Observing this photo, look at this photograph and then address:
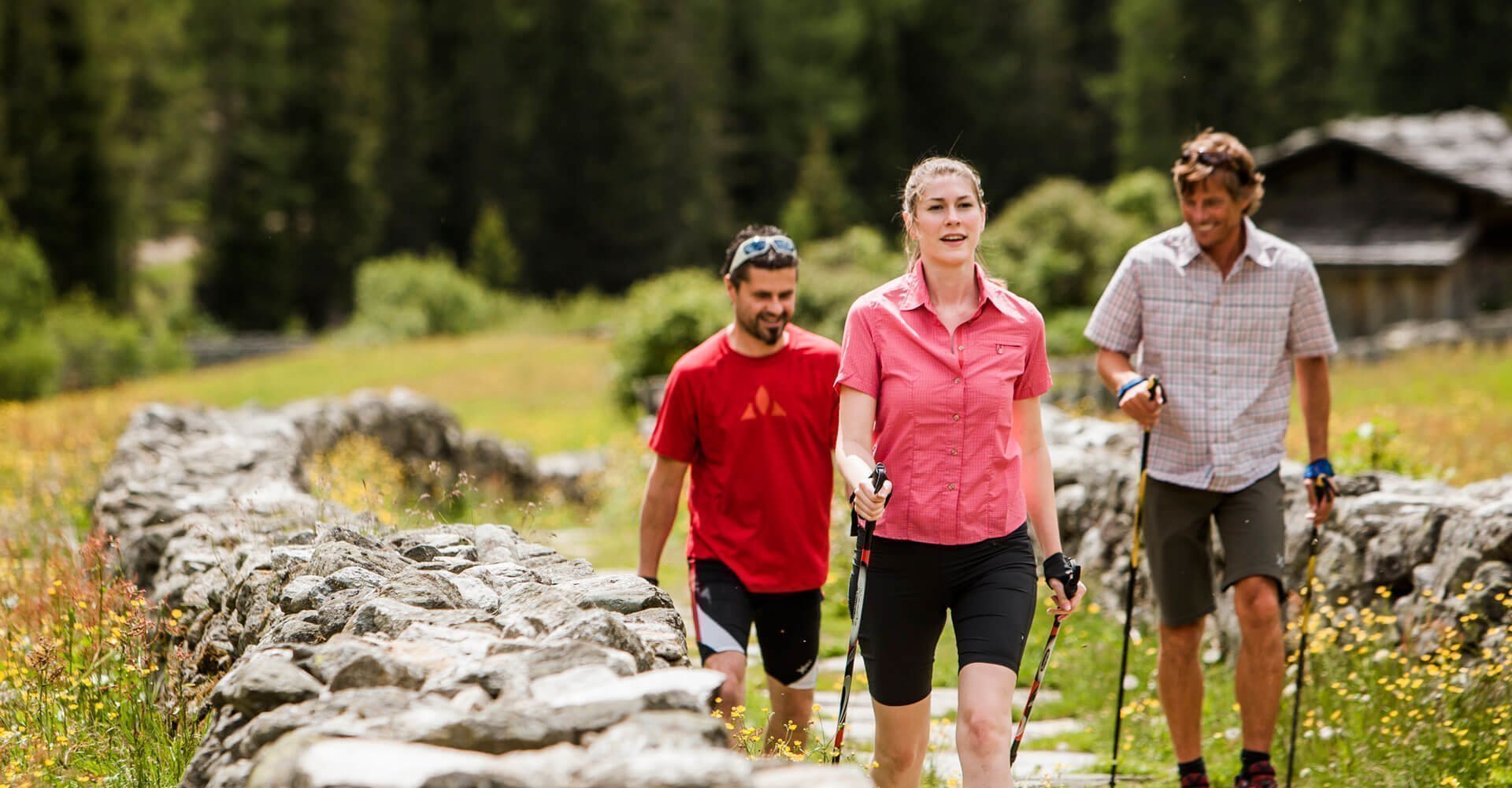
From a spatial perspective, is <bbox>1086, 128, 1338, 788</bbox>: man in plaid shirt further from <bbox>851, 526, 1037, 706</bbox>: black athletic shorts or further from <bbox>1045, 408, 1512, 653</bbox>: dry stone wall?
<bbox>851, 526, 1037, 706</bbox>: black athletic shorts

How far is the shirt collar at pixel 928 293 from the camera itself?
400 cm

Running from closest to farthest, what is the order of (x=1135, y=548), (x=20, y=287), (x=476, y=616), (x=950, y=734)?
(x=476, y=616) → (x=1135, y=548) → (x=950, y=734) → (x=20, y=287)

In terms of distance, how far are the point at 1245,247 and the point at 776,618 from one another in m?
2.17

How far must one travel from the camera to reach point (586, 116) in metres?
50.9

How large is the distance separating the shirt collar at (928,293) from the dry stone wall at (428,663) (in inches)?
43.0

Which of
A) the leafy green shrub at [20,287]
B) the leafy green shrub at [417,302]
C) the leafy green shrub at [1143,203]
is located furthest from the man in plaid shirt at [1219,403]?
the leafy green shrub at [417,302]

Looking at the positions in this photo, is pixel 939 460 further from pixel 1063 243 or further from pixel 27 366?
pixel 1063 243

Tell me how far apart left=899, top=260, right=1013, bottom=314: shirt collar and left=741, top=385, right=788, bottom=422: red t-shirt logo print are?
835 mm

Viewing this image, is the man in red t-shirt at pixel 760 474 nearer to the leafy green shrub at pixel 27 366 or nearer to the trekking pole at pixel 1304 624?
the trekking pole at pixel 1304 624

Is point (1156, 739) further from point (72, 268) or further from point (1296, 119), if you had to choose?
point (1296, 119)

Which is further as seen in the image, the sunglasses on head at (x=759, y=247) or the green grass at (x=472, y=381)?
the green grass at (x=472, y=381)

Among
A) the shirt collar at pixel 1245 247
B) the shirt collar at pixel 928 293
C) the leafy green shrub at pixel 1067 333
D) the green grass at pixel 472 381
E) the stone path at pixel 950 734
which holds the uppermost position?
the shirt collar at pixel 1245 247

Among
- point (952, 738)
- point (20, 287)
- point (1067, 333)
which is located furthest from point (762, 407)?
point (20, 287)

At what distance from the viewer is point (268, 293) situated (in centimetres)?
4559
